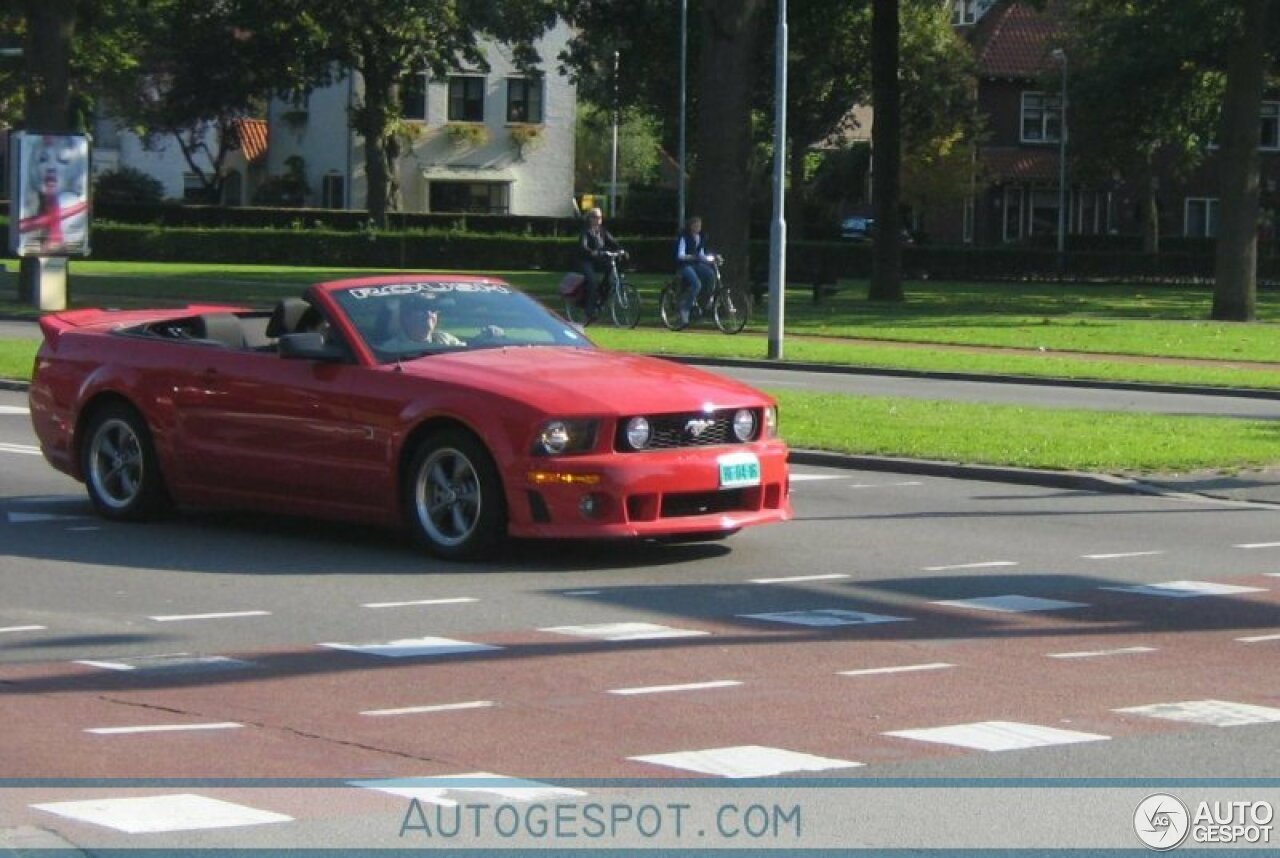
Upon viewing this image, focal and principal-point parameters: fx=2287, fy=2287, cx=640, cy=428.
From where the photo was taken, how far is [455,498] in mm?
12109

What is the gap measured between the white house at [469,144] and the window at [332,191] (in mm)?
40

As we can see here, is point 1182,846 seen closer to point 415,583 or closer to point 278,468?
point 415,583

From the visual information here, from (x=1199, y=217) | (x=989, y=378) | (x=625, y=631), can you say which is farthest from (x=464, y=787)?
(x=1199, y=217)

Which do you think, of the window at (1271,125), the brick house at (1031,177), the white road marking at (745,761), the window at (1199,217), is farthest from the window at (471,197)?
the white road marking at (745,761)

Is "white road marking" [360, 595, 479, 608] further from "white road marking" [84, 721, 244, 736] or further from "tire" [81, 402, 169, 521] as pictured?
"tire" [81, 402, 169, 521]

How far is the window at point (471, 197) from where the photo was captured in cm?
9194

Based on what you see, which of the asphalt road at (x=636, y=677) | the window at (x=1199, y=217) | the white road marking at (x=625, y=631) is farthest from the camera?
the window at (x=1199, y=217)

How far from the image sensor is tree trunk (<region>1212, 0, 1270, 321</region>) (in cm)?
4262

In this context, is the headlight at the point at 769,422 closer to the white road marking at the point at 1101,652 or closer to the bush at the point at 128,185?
the white road marking at the point at 1101,652

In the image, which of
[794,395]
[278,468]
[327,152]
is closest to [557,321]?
[278,468]

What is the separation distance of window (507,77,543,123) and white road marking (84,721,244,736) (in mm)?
84093

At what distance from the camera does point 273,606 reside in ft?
35.4

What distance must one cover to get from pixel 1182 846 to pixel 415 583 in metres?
5.89

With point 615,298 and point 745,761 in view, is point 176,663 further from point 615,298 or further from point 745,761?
point 615,298
